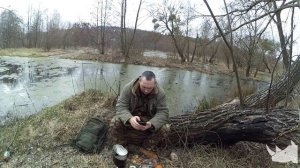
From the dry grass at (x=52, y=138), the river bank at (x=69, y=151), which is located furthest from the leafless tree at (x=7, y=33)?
the river bank at (x=69, y=151)

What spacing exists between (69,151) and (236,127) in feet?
6.33

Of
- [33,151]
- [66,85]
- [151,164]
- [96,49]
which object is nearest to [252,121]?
[151,164]

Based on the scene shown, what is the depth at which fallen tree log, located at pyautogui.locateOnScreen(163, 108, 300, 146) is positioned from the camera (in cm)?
290

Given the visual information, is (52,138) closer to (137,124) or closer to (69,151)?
(69,151)

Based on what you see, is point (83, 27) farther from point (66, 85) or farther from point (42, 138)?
point (42, 138)

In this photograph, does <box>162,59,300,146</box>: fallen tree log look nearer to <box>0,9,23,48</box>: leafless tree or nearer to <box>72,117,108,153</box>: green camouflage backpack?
<box>72,117,108,153</box>: green camouflage backpack

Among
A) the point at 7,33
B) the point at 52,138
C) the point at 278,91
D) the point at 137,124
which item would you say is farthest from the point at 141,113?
the point at 7,33

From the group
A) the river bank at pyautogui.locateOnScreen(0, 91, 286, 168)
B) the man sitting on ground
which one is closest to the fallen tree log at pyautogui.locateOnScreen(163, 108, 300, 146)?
the river bank at pyautogui.locateOnScreen(0, 91, 286, 168)

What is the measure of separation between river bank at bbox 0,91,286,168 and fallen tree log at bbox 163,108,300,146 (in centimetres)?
14

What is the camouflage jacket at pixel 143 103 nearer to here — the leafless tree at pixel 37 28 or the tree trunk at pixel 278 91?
the tree trunk at pixel 278 91

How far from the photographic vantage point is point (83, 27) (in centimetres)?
2852

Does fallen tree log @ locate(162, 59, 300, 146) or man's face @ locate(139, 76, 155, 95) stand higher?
man's face @ locate(139, 76, 155, 95)

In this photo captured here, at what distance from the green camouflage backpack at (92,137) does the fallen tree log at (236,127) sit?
2.52ft

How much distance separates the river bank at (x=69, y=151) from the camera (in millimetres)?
3048
